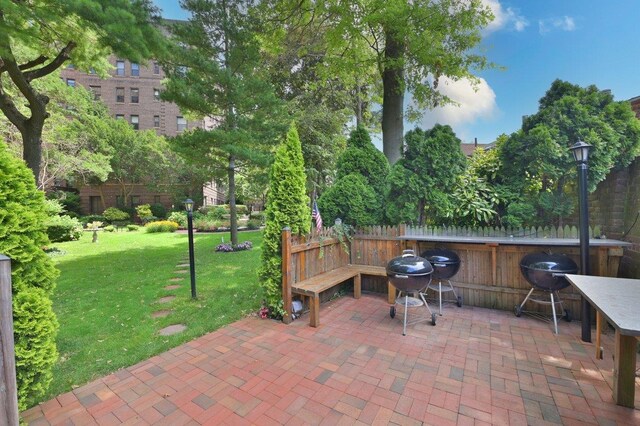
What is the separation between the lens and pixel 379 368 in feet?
9.82

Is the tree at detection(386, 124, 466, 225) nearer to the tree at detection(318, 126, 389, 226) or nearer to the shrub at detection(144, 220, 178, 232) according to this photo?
the tree at detection(318, 126, 389, 226)

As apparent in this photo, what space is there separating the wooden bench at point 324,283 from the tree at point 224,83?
236 inches

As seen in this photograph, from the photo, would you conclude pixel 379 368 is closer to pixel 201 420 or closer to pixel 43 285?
pixel 201 420

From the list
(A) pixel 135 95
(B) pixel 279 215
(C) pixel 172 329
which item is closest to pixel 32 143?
(C) pixel 172 329

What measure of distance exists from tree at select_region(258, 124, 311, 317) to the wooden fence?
0.20m

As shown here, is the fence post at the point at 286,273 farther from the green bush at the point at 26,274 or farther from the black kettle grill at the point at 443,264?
the green bush at the point at 26,274

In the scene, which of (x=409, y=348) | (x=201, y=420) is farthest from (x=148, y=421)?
(x=409, y=348)

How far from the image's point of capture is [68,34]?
6.85 metres

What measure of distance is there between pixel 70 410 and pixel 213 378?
3.79 ft

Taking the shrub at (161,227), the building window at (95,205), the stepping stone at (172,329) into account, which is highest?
the building window at (95,205)

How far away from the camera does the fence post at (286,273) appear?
422cm

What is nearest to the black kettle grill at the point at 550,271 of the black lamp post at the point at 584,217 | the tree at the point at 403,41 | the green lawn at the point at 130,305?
the black lamp post at the point at 584,217

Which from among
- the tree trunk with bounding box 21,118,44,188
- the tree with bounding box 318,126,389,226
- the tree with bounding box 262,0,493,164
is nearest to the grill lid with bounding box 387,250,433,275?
the tree with bounding box 318,126,389,226

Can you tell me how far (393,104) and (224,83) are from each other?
5.71 m
